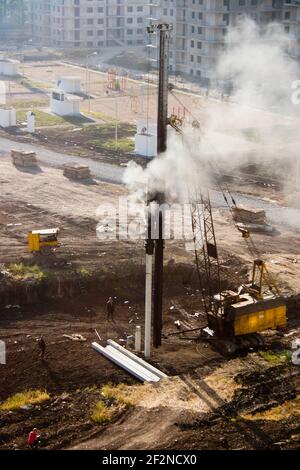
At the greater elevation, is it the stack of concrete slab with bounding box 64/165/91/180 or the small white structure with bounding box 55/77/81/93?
the small white structure with bounding box 55/77/81/93

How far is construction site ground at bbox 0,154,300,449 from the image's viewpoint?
19391mm

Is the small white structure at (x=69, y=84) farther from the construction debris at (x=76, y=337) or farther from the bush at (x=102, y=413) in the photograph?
the bush at (x=102, y=413)

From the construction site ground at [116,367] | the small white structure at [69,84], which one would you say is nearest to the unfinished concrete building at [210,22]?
the small white structure at [69,84]

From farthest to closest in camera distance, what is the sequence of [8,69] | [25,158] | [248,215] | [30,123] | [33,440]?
[8,69] → [30,123] → [25,158] → [248,215] → [33,440]

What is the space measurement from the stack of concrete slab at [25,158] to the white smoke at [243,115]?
6448mm

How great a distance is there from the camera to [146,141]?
49656 mm

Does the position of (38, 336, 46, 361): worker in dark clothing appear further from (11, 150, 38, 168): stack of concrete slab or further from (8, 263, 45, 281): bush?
(11, 150, 38, 168): stack of concrete slab

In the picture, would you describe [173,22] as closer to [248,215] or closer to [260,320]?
[248,215]

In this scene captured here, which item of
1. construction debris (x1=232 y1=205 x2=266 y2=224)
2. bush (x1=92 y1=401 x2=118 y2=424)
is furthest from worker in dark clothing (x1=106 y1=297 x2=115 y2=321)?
construction debris (x1=232 y1=205 x2=266 y2=224)

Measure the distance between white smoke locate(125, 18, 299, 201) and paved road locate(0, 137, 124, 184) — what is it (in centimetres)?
97

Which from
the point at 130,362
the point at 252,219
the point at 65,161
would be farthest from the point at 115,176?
the point at 130,362

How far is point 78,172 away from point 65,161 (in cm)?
491

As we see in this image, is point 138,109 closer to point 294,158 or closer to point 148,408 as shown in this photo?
point 294,158

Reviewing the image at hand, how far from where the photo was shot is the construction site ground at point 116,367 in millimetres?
19391
